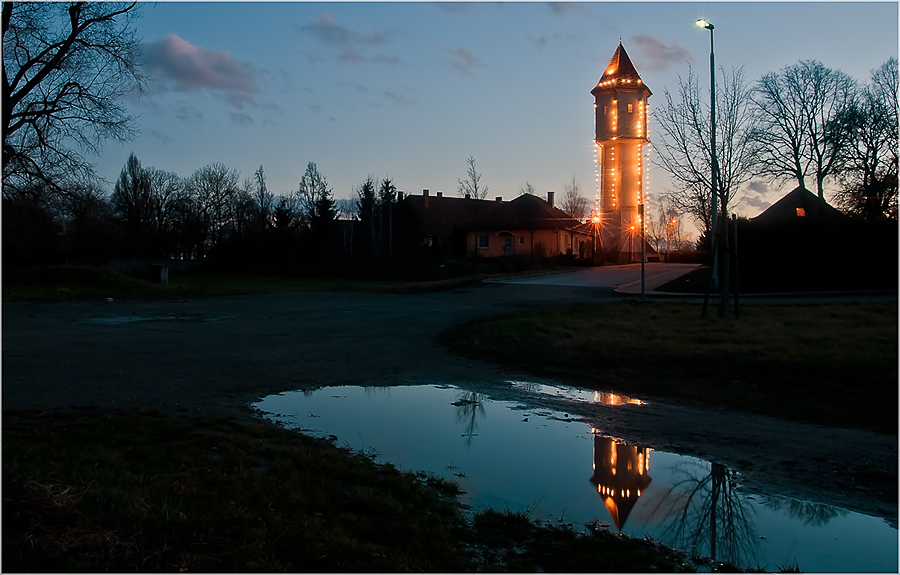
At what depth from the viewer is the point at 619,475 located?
6.10 metres

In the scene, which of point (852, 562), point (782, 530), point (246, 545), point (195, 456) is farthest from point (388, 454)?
point (852, 562)

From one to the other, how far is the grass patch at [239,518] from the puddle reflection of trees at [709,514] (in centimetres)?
48

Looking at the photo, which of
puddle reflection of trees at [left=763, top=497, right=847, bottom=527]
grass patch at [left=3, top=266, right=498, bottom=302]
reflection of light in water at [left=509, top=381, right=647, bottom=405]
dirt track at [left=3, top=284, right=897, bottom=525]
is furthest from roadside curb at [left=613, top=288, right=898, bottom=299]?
puddle reflection of trees at [left=763, top=497, right=847, bottom=527]

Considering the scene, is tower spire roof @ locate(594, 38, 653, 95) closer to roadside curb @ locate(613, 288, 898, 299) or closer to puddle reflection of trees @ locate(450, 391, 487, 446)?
roadside curb @ locate(613, 288, 898, 299)

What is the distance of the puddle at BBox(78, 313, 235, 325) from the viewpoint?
61.8 ft

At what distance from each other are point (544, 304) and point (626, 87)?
38207mm

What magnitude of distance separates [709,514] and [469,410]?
393 cm

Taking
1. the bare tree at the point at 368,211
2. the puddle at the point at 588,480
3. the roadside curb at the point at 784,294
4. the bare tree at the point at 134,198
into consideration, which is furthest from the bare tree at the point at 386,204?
the puddle at the point at 588,480

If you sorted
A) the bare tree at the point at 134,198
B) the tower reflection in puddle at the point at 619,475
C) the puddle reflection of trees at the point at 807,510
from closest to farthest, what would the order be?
the puddle reflection of trees at the point at 807,510
the tower reflection in puddle at the point at 619,475
the bare tree at the point at 134,198

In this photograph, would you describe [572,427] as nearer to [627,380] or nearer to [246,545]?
[627,380]

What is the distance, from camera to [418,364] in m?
12.1

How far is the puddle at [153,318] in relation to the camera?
18.8 m

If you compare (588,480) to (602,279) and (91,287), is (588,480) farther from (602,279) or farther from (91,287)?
(91,287)

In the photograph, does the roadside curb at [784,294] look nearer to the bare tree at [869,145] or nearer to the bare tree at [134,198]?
the bare tree at [869,145]
